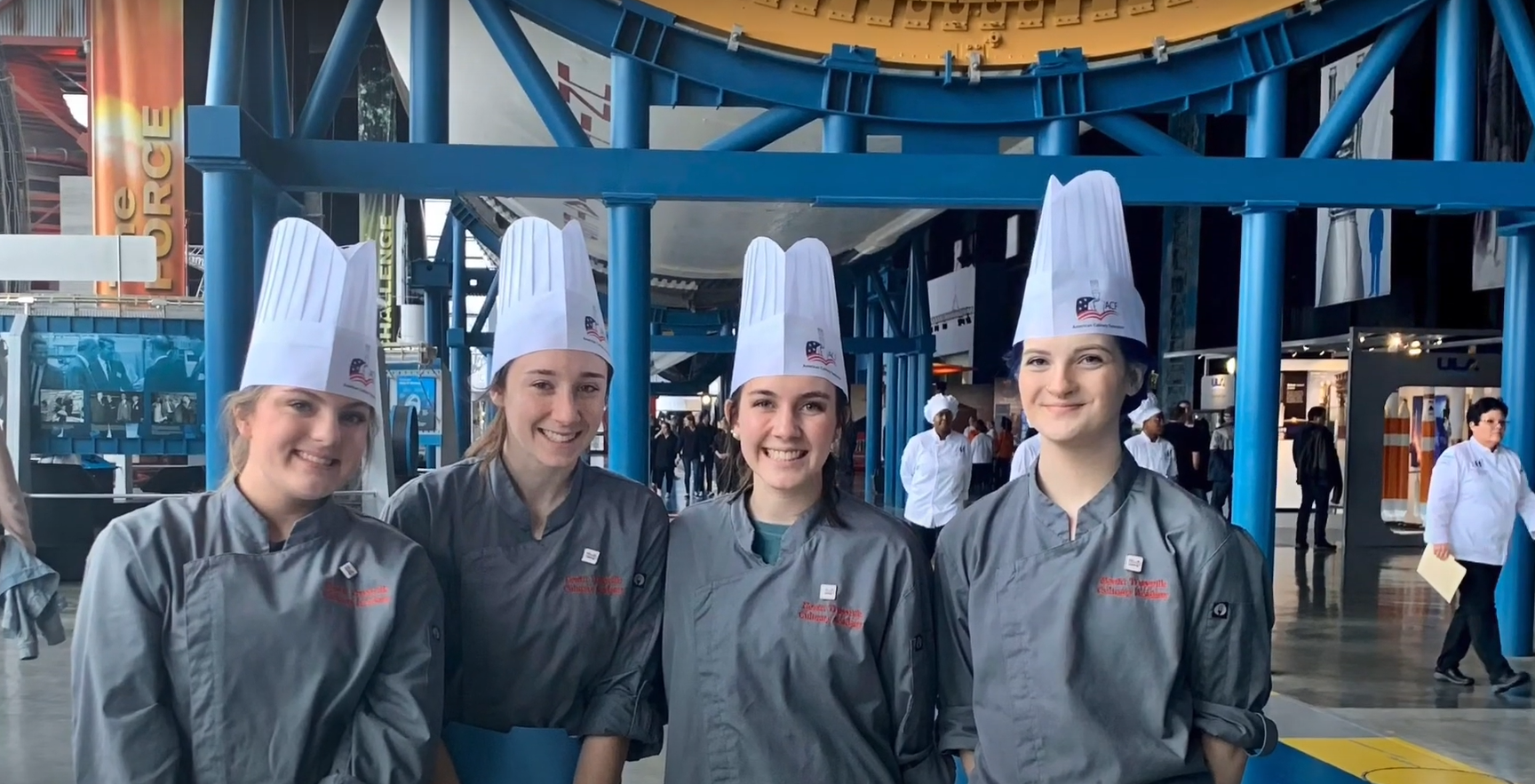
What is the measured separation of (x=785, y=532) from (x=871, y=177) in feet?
9.76

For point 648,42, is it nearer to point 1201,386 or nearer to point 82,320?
point 82,320

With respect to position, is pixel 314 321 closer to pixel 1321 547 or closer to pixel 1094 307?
pixel 1094 307

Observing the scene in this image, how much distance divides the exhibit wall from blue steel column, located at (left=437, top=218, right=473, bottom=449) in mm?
10980

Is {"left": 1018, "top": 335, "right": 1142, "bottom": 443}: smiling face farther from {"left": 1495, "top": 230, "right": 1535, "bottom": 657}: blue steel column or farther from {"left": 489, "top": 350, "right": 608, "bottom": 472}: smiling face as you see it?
{"left": 1495, "top": 230, "right": 1535, "bottom": 657}: blue steel column

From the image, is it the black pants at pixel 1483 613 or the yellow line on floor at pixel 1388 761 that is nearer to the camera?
the yellow line on floor at pixel 1388 761

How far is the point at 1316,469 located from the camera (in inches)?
479

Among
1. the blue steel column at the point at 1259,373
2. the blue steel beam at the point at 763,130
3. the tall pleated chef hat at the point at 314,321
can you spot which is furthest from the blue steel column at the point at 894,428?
the tall pleated chef hat at the point at 314,321

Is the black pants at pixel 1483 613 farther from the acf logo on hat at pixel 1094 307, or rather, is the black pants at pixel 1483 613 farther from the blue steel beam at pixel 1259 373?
the acf logo on hat at pixel 1094 307

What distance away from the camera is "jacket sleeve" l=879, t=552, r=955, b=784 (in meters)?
2.11

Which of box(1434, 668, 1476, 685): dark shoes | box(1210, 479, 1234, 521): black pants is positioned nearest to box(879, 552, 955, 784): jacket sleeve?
box(1434, 668, 1476, 685): dark shoes

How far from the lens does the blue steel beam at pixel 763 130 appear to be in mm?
5113

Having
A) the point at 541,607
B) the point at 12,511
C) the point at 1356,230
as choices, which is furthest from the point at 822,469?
the point at 1356,230

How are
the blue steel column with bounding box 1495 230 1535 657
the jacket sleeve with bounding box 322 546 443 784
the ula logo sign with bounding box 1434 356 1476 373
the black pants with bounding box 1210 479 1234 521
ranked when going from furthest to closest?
1. the black pants with bounding box 1210 479 1234 521
2. the ula logo sign with bounding box 1434 356 1476 373
3. the blue steel column with bounding box 1495 230 1535 657
4. the jacket sleeve with bounding box 322 546 443 784

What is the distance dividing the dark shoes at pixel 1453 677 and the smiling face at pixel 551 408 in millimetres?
6178
